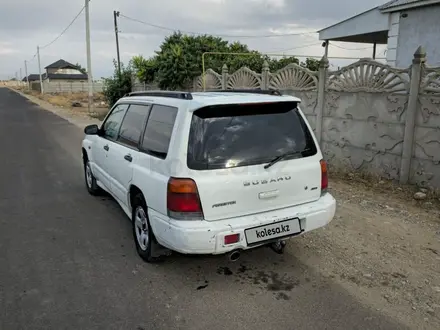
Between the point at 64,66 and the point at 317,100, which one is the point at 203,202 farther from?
the point at 64,66

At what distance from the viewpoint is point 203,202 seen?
316 centimetres

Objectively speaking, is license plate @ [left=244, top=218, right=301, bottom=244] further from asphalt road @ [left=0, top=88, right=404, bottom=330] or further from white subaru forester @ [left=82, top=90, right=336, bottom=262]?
asphalt road @ [left=0, top=88, right=404, bottom=330]

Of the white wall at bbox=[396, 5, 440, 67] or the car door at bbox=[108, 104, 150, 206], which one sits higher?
the white wall at bbox=[396, 5, 440, 67]

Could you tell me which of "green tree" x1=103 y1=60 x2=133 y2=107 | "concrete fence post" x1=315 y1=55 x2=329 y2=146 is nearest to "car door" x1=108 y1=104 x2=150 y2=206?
"concrete fence post" x1=315 y1=55 x2=329 y2=146

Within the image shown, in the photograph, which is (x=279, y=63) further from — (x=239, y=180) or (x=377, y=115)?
(x=239, y=180)

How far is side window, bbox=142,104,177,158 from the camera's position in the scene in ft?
11.3

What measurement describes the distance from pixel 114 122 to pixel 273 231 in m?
2.77

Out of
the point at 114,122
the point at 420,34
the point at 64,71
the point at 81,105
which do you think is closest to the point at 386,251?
the point at 114,122

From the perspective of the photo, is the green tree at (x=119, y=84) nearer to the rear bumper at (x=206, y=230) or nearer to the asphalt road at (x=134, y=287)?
the asphalt road at (x=134, y=287)

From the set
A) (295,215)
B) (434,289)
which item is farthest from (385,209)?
(295,215)

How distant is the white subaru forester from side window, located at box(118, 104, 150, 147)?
86 millimetres

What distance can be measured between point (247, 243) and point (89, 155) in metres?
3.75

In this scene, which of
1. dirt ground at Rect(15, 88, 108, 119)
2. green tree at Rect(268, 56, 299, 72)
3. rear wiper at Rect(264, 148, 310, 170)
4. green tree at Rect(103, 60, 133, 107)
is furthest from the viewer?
dirt ground at Rect(15, 88, 108, 119)

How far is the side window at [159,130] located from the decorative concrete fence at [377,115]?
13.8ft
